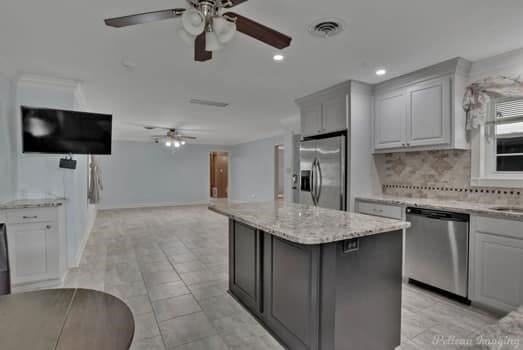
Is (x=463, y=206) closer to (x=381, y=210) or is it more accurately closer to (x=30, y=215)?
(x=381, y=210)

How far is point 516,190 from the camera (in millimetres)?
2658

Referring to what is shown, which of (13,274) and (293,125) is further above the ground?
(293,125)

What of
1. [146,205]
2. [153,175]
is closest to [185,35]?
[153,175]

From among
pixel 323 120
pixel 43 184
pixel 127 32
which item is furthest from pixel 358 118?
pixel 43 184

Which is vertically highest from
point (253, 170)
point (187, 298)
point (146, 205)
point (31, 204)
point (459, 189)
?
point (253, 170)

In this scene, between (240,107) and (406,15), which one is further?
(240,107)

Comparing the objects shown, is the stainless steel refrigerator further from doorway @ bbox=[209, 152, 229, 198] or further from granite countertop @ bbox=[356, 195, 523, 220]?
doorway @ bbox=[209, 152, 229, 198]

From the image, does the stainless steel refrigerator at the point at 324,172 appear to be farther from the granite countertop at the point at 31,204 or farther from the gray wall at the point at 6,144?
the gray wall at the point at 6,144

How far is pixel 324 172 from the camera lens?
379 cm

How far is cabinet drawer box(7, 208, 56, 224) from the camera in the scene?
283 centimetres

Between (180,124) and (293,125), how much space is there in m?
2.67

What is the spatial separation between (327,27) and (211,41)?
104 centimetres

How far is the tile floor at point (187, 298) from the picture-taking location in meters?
2.08

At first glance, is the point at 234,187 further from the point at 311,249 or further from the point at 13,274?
the point at 311,249
